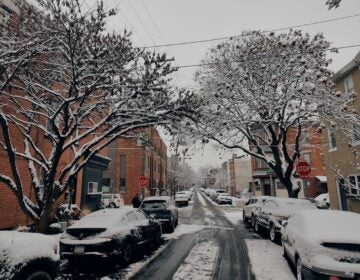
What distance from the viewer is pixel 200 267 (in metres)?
7.42

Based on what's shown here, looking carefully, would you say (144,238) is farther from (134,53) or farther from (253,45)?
(253,45)

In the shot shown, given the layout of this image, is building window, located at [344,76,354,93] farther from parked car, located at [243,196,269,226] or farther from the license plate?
the license plate

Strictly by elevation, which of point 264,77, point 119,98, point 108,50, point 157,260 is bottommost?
point 157,260

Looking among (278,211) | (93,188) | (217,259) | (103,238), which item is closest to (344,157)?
(278,211)

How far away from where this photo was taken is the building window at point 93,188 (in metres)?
21.4

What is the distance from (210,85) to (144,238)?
11104 mm

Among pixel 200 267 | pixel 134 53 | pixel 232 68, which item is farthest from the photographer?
pixel 232 68

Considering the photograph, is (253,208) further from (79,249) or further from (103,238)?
(79,249)

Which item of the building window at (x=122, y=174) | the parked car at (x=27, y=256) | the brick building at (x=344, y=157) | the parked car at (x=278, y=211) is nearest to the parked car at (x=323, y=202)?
the brick building at (x=344, y=157)

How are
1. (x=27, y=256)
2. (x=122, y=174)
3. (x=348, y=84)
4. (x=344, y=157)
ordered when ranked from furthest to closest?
(x=122, y=174) → (x=344, y=157) → (x=348, y=84) → (x=27, y=256)

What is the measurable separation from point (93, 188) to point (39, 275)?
58.1ft

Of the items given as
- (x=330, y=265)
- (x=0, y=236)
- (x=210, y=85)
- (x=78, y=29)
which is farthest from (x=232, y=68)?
(x=0, y=236)

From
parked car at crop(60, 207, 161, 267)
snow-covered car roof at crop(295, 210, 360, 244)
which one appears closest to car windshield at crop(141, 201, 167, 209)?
parked car at crop(60, 207, 161, 267)

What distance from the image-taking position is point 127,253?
7.99 metres
